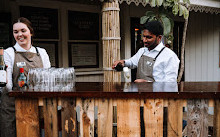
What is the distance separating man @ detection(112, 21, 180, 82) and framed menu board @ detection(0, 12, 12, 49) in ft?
9.34

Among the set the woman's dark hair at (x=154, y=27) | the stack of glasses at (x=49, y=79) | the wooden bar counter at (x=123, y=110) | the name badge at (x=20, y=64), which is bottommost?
the wooden bar counter at (x=123, y=110)

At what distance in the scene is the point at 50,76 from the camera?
6.61 feet

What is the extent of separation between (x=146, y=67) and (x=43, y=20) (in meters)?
3.17

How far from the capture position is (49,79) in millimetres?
2018

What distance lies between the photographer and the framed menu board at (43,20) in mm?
4742

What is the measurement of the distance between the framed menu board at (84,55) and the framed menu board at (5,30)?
141cm

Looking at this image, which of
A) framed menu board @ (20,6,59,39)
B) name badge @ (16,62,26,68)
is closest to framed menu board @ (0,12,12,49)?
framed menu board @ (20,6,59,39)

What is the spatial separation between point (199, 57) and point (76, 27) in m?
4.53

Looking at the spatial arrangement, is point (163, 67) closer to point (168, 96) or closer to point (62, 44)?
point (168, 96)

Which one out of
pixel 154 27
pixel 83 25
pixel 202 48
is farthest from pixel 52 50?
pixel 202 48

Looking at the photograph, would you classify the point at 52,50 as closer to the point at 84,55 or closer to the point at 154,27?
the point at 84,55

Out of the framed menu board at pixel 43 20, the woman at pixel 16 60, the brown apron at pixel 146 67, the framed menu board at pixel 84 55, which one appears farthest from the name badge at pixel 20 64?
the framed menu board at pixel 84 55

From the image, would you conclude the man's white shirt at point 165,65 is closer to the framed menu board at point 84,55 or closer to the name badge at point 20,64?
the name badge at point 20,64

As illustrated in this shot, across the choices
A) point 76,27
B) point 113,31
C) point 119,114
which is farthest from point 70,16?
point 119,114
